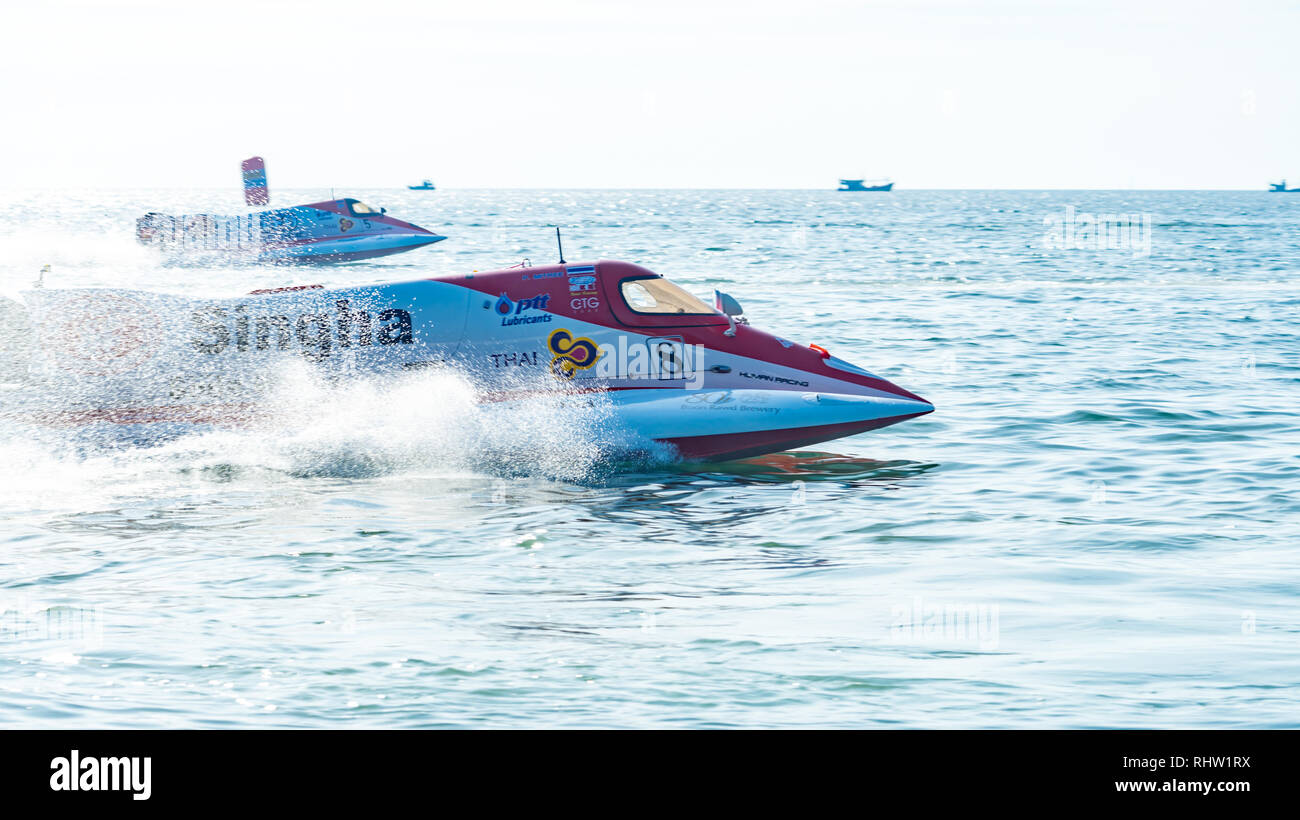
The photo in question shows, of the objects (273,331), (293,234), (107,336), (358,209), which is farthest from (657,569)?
(358,209)

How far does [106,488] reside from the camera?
12594 mm

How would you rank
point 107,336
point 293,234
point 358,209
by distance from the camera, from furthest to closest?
point 358,209, point 293,234, point 107,336

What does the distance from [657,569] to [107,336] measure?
24.7 ft

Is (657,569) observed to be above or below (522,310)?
below

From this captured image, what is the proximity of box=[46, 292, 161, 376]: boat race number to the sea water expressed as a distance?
0.85 metres

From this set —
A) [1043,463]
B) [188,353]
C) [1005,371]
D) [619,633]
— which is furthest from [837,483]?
[1005,371]

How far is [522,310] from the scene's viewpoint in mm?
14195

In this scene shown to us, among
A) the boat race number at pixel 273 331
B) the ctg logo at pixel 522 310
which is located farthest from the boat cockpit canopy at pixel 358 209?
the ctg logo at pixel 522 310

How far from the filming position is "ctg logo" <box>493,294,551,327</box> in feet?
46.5

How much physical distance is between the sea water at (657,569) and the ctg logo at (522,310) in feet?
3.04

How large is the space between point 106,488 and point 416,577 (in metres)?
4.77

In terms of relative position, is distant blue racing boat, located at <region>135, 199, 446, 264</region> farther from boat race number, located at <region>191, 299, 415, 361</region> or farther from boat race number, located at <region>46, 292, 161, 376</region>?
boat race number, located at <region>191, 299, 415, 361</region>

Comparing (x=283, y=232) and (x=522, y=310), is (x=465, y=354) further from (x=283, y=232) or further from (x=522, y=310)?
(x=283, y=232)

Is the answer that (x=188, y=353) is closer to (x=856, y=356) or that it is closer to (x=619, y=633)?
(x=619, y=633)
